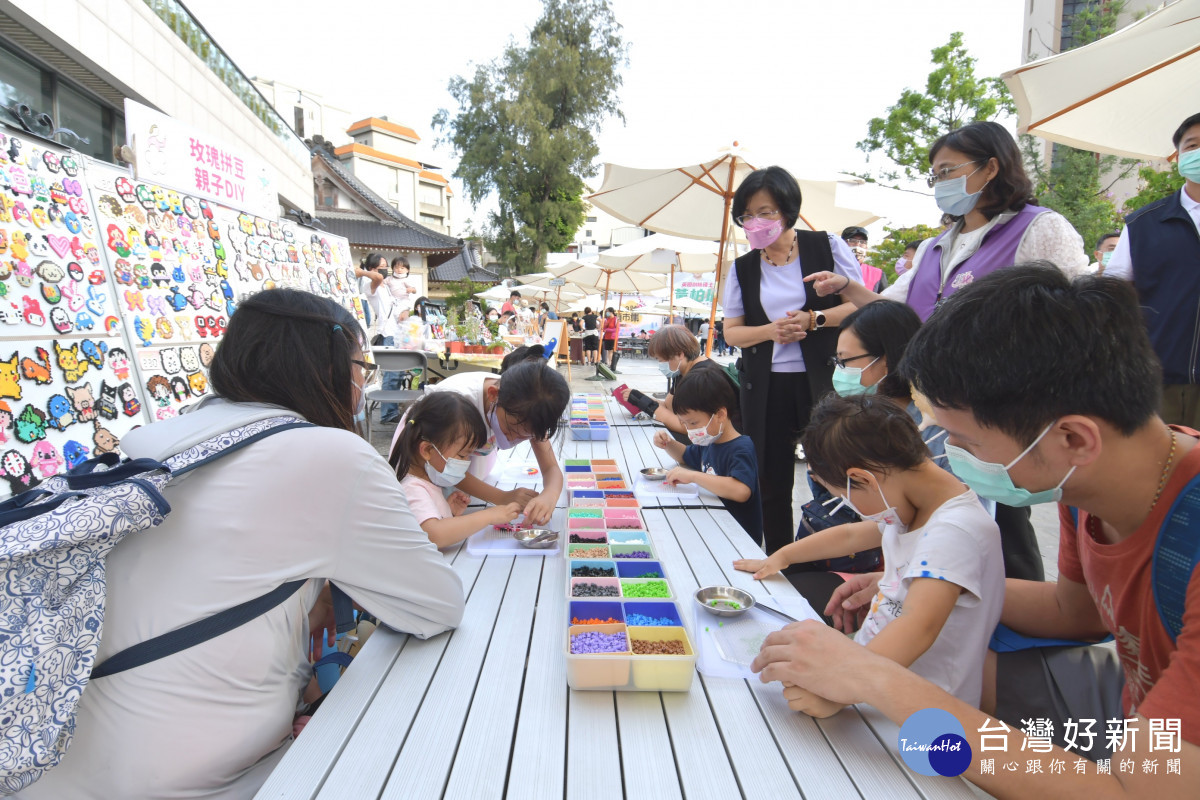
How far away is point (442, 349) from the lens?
7.20 metres

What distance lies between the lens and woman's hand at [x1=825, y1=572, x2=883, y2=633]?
69.2 inches

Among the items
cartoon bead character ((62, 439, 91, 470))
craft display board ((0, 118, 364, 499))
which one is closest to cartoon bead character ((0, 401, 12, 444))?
craft display board ((0, 118, 364, 499))

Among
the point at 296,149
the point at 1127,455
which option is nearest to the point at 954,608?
the point at 1127,455

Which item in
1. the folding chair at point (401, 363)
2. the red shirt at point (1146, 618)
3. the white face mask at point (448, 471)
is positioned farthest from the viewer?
the folding chair at point (401, 363)

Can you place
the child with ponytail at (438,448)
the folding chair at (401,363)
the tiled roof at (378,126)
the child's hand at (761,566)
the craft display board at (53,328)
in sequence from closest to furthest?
1. the child's hand at (761,566)
2. the child with ponytail at (438,448)
3. the craft display board at (53,328)
4. the folding chair at (401,363)
5. the tiled roof at (378,126)

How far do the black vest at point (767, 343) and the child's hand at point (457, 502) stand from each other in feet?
4.70

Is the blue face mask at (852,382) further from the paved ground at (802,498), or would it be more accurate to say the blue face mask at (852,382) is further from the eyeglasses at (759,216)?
the paved ground at (802,498)

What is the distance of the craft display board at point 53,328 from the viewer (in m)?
2.35

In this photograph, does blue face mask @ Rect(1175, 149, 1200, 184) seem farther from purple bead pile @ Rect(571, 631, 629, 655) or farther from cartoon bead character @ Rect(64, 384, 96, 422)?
cartoon bead character @ Rect(64, 384, 96, 422)

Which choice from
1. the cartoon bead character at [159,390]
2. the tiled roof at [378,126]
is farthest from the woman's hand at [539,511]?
the tiled roof at [378,126]

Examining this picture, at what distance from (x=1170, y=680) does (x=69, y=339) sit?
358cm

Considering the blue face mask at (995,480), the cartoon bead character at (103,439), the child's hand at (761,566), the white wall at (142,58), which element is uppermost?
the white wall at (142,58)

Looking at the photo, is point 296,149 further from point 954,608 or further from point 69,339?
point 954,608

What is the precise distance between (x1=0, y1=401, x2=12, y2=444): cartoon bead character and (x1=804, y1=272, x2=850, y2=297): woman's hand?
10.7ft
